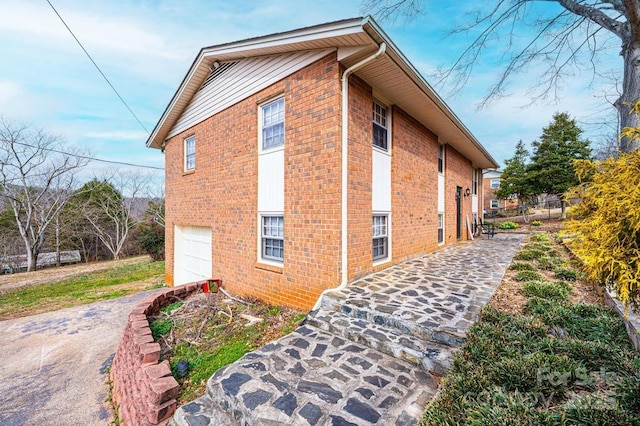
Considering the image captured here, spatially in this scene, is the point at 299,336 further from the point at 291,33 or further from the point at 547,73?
the point at 547,73

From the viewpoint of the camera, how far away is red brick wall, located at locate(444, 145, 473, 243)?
10.4 m

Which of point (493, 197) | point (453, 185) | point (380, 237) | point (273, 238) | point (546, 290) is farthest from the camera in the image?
point (493, 197)

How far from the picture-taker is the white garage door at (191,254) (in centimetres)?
868

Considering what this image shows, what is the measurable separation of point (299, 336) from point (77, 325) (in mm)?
7636

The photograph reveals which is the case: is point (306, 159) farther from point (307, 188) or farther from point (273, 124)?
point (273, 124)

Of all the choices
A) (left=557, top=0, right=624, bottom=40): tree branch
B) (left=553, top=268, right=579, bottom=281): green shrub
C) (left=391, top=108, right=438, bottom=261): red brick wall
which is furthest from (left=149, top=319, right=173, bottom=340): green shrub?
(left=557, top=0, right=624, bottom=40): tree branch

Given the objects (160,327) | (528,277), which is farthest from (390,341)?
(160,327)

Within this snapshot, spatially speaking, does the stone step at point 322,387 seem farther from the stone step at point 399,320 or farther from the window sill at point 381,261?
the window sill at point 381,261

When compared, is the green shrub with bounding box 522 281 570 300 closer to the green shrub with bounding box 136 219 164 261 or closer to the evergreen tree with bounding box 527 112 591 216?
the evergreen tree with bounding box 527 112 591 216

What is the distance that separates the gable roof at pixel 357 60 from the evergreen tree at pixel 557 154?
16028mm

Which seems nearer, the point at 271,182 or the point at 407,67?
the point at 407,67

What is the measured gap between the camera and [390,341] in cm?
336

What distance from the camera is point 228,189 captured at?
720 cm

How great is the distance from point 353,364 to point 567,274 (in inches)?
213
